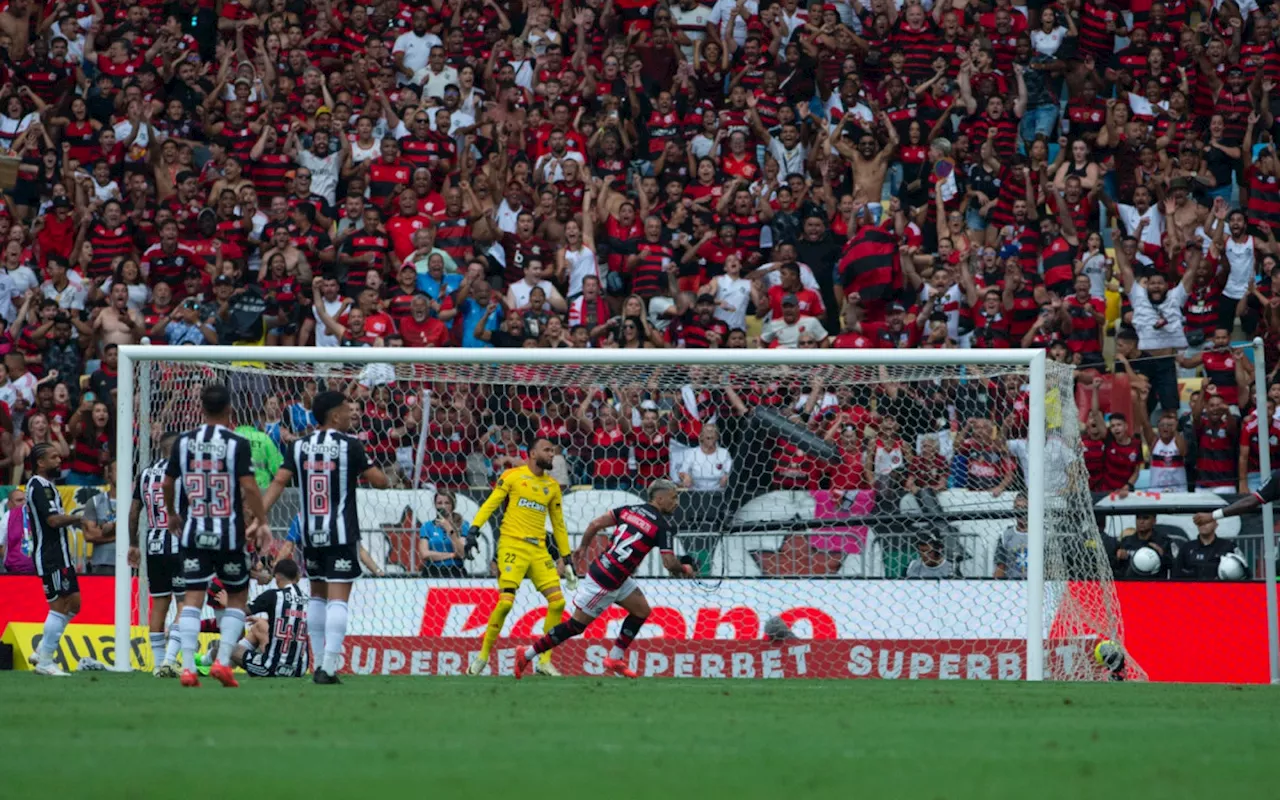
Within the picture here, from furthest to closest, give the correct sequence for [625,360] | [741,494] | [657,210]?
[657,210]
[741,494]
[625,360]

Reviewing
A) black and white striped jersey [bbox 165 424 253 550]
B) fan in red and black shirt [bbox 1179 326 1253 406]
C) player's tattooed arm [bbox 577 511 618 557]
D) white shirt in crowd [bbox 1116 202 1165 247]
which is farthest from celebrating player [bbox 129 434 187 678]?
white shirt in crowd [bbox 1116 202 1165 247]

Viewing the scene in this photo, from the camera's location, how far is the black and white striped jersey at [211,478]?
38.3 ft

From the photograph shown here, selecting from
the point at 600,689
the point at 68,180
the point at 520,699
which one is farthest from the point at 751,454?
the point at 68,180

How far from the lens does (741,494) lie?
17000mm

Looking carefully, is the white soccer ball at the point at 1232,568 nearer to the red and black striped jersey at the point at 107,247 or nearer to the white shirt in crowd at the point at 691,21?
the white shirt in crowd at the point at 691,21

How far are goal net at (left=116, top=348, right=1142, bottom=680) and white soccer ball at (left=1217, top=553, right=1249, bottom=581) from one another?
1260 millimetres

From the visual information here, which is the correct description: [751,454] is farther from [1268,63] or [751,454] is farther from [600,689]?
[1268,63]

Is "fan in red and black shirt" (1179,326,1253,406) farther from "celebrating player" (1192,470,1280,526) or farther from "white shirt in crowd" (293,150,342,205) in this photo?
"white shirt in crowd" (293,150,342,205)

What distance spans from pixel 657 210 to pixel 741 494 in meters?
6.03

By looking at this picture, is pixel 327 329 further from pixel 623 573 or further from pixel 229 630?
pixel 229 630

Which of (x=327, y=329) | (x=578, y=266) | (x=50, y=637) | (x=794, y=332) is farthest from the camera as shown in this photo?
(x=578, y=266)

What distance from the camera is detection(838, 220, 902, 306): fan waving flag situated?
20.4m

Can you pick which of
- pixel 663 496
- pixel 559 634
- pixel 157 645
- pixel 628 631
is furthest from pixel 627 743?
pixel 157 645

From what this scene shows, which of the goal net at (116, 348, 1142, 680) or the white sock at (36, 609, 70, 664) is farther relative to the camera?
the goal net at (116, 348, 1142, 680)
